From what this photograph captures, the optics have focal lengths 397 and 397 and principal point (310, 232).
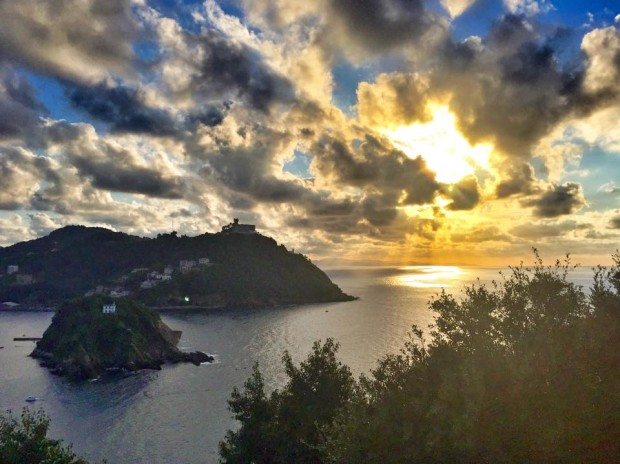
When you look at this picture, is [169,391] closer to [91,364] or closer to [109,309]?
[91,364]

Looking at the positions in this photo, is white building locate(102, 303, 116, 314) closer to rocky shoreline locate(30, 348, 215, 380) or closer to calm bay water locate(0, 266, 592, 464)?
rocky shoreline locate(30, 348, 215, 380)

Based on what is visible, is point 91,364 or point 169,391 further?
point 91,364

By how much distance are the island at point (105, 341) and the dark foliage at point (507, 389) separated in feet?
350

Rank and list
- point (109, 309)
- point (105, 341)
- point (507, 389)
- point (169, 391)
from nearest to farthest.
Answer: point (507, 389) < point (169, 391) < point (105, 341) < point (109, 309)

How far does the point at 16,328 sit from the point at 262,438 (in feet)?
620

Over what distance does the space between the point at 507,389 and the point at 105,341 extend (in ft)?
419

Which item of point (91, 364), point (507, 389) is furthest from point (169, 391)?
point (507, 389)

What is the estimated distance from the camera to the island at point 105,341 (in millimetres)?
113438

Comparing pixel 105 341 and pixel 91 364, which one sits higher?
pixel 105 341

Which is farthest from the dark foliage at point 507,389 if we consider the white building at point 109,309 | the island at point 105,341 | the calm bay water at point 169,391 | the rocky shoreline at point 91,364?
the white building at point 109,309

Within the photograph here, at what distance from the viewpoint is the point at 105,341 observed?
122m

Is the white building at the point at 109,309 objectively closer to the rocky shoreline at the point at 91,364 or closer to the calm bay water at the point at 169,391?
the rocky shoreline at the point at 91,364

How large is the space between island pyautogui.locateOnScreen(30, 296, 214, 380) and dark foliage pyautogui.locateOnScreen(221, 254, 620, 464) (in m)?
107

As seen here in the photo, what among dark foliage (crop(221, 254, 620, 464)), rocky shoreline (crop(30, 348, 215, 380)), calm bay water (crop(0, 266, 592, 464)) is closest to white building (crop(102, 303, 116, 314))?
rocky shoreline (crop(30, 348, 215, 380))
